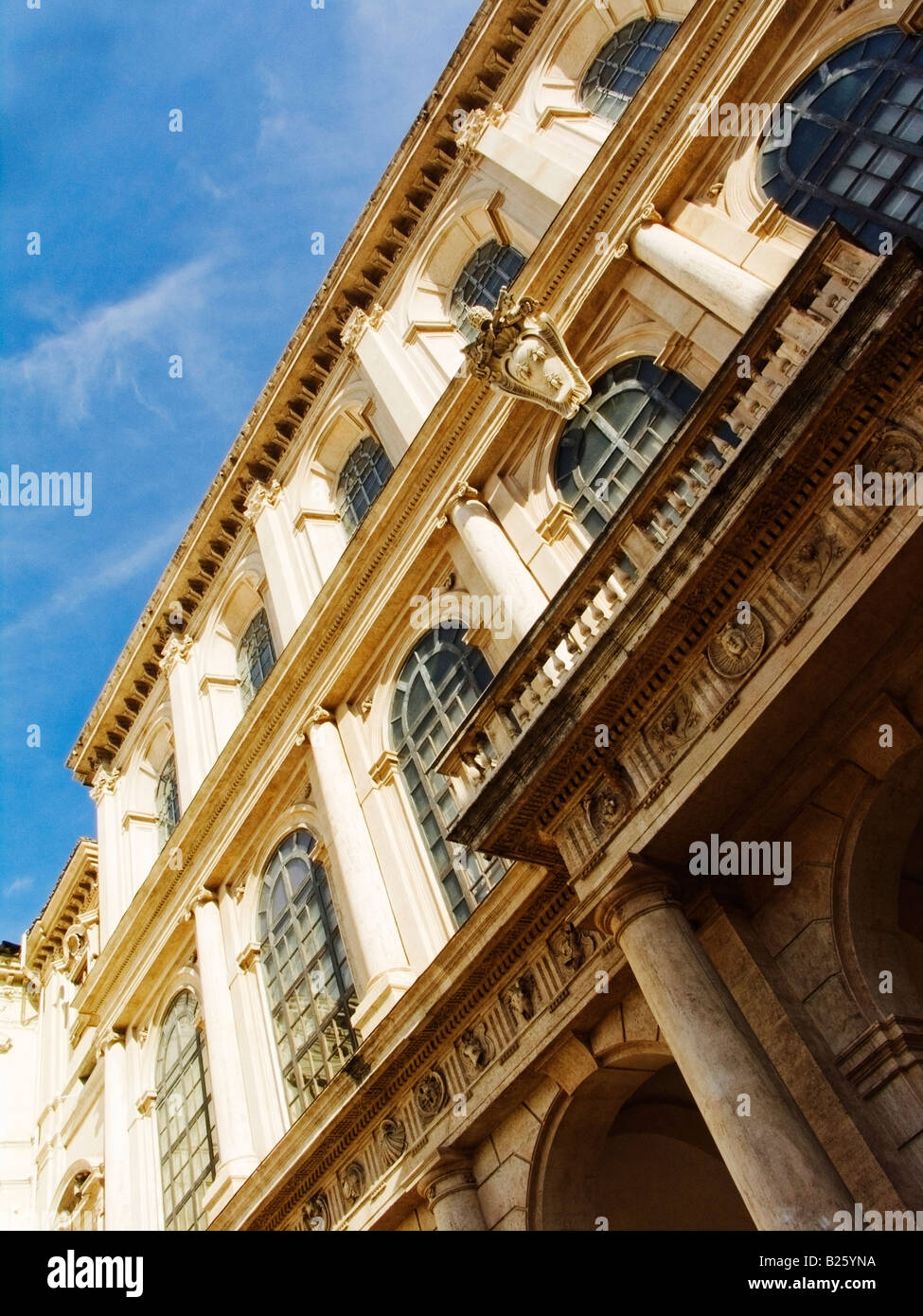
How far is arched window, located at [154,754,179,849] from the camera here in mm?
22125

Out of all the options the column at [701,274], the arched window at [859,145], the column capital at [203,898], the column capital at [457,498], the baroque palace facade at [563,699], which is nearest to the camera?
the baroque palace facade at [563,699]

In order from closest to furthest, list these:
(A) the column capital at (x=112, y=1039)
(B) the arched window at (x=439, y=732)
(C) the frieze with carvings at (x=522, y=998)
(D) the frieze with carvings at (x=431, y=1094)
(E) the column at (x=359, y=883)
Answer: (C) the frieze with carvings at (x=522, y=998) → (D) the frieze with carvings at (x=431, y=1094) → (E) the column at (x=359, y=883) → (B) the arched window at (x=439, y=732) → (A) the column capital at (x=112, y=1039)

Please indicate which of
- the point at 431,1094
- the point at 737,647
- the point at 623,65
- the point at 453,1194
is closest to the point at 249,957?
the point at 431,1094

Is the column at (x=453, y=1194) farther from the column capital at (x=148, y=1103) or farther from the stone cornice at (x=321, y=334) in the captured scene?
the stone cornice at (x=321, y=334)

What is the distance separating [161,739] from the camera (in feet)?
76.7

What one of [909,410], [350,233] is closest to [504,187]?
[350,233]

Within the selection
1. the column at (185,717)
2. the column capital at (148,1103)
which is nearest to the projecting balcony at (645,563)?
the column at (185,717)

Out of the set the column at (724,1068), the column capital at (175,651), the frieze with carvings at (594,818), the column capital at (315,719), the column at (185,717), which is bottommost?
the column at (724,1068)

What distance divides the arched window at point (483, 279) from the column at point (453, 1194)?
455 inches

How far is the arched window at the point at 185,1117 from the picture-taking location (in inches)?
617

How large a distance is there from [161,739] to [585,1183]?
15.3 meters

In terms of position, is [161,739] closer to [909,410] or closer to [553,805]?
[553,805]

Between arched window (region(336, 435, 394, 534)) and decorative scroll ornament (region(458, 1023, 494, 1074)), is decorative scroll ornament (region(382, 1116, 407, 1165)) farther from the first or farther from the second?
arched window (region(336, 435, 394, 534))

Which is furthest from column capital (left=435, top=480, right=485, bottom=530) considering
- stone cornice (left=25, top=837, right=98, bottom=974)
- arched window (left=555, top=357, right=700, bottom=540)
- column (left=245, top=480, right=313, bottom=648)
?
stone cornice (left=25, top=837, right=98, bottom=974)
